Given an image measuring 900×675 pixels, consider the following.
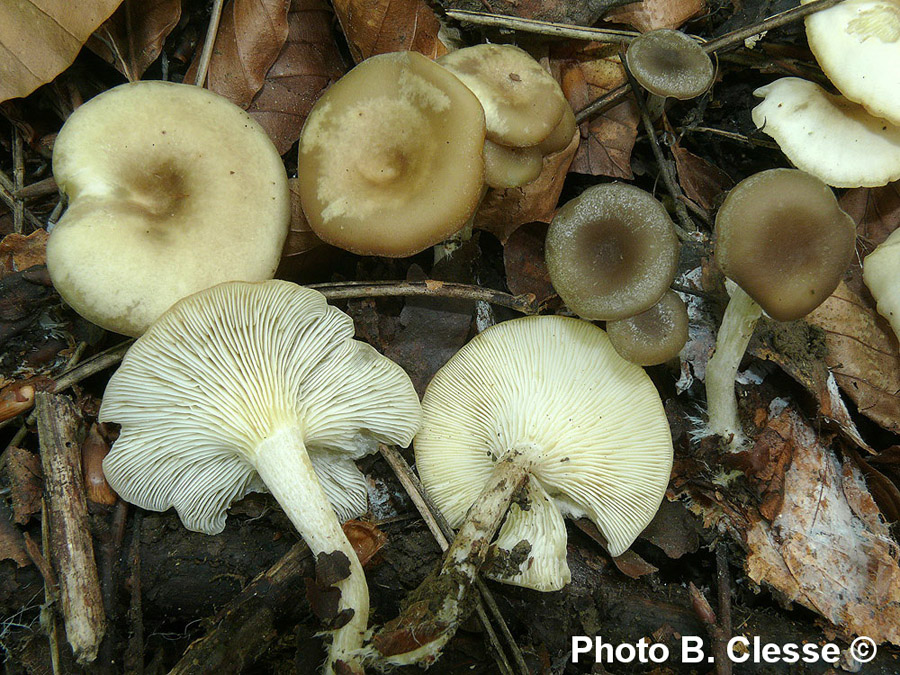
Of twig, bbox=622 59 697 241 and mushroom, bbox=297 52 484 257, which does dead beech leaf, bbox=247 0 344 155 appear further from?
twig, bbox=622 59 697 241

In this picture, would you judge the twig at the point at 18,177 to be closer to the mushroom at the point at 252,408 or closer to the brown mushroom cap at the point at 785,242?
the mushroom at the point at 252,408

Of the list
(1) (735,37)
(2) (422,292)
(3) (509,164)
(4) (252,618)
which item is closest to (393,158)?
(3) (509,164)

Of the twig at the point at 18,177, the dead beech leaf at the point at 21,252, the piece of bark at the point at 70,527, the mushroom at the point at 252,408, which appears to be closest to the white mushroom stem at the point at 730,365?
the mushroom at the point at 252,408

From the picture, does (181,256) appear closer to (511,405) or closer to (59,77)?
(59,77)

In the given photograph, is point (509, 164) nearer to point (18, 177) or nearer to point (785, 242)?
point (785, 242)

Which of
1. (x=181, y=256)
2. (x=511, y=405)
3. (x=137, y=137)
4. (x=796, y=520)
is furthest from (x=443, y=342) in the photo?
(x=796, y=520)

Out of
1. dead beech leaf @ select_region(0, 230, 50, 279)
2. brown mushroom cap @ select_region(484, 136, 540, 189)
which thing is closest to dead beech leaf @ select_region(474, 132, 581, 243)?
brown mushroom cap @ select_region(484, 136, 540, 189)
